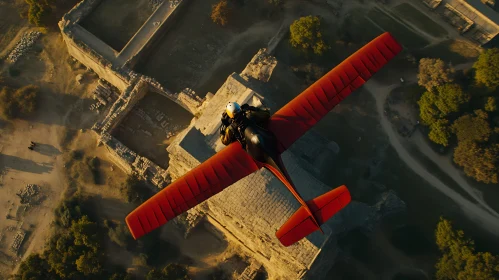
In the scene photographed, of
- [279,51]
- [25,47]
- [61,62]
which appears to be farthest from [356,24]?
[25,47]

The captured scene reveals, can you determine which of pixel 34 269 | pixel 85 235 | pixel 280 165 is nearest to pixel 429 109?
pixel 280 165

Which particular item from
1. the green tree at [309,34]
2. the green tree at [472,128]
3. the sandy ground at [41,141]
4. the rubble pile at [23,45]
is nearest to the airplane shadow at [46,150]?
the sandy ground at [41,141]

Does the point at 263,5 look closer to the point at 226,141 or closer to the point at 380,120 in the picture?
the point at 380,120

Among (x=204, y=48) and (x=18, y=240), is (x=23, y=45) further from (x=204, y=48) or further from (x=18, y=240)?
(x=18, y=240)

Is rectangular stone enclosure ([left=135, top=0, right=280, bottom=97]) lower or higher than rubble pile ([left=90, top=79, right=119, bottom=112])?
higher

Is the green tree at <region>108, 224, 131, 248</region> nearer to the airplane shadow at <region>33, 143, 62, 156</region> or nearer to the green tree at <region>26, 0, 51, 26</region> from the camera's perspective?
the airplane shadow at <region>33, 143, 62, 156</region>

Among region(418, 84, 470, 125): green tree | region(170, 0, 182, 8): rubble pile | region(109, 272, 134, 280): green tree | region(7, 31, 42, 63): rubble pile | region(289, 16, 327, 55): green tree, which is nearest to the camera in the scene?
region(109, 272, 134, 280): green tree

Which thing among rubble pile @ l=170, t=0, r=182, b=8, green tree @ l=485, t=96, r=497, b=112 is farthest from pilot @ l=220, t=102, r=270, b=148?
green tree @ l=485, t=96, r=497, b=112
